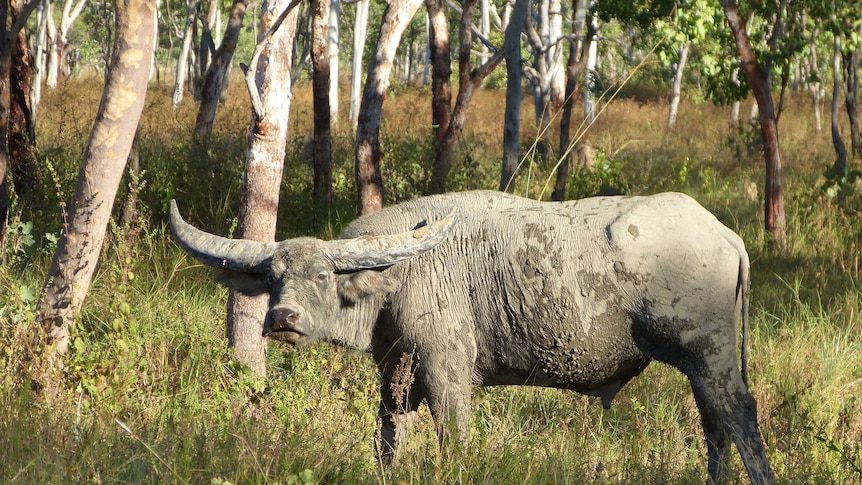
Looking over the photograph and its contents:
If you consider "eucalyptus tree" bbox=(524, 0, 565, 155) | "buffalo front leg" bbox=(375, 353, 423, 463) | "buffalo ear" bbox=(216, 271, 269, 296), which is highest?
"eucalyptus tree" bbox=(524, 0, 565, 155)

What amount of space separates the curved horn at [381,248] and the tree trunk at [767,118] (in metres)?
5.83

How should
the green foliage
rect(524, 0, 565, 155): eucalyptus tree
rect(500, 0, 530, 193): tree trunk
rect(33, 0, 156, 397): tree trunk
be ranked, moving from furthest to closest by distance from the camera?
1. rect(524, 0, 565, 155): eucalyptus tree
2. the green foliage
3. rect(500, 0, 530, 193): tree trunk
4. rect(33, 0, 156, 397): tree trunk

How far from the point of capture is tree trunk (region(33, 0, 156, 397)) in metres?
4.92

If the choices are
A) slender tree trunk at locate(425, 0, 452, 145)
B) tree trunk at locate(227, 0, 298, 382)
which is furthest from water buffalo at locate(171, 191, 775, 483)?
slender tree trunk at locate(425, 0, 452, 145)

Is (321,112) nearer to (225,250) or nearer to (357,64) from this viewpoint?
(225,250)

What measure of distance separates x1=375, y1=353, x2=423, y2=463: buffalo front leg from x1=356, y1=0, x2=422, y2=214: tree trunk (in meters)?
3.82

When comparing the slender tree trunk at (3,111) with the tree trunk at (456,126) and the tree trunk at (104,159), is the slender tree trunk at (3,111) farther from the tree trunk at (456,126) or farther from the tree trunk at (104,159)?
the tree trunk at (456,126)

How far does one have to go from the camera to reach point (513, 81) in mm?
→ 7574

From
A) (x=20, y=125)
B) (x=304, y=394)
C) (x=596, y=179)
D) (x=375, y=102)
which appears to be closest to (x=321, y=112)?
(x=375, y=102)

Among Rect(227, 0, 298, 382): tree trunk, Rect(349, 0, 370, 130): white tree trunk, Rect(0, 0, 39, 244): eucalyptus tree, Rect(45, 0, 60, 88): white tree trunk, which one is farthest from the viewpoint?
Rect(349, 0, 370, 130): white tree trunk

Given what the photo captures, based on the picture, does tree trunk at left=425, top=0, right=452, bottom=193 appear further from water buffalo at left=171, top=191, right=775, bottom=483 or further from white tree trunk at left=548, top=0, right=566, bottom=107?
white tree trunk at left=548, top=0, right=566, bottom=107

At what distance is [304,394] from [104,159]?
166 cm

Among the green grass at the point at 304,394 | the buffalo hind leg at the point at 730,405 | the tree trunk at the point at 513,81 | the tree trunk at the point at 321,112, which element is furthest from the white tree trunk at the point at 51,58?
the buffalo hind leg at the point at 730,405

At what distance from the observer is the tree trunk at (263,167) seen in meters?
5.62
